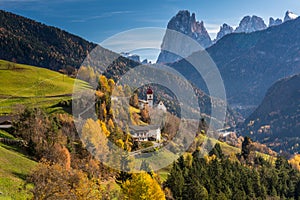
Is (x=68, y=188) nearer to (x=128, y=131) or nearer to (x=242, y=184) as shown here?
(x=128, y=131)

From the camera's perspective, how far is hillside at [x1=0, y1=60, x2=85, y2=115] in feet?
300

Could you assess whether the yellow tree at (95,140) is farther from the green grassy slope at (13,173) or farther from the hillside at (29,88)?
the hillside at (29,88)

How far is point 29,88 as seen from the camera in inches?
4336

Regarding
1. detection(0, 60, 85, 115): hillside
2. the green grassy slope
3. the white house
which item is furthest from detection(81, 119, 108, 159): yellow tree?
detection(0, 60, 85, 115): hillside

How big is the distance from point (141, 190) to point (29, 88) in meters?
72.9

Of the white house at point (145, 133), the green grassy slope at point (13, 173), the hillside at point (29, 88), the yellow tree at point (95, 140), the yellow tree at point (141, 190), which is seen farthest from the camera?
the hillside at point (29, 88)

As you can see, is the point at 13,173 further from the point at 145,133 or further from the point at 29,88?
the point at 29,88

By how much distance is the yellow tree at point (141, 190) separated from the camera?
47531 mm

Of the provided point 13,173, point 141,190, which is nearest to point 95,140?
point 141,190

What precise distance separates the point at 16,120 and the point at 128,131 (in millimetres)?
23132

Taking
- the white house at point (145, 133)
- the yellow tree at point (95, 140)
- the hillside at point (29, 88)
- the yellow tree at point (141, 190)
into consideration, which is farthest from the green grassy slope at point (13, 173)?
the hillside at point (29, 88)

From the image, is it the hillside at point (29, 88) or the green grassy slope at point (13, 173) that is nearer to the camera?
the green grassy slope at point (13, 173)

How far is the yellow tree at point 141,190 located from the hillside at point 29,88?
1561 inches

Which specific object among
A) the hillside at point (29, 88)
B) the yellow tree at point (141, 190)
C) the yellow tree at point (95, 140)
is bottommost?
the yellow tree at point (141, 190)
